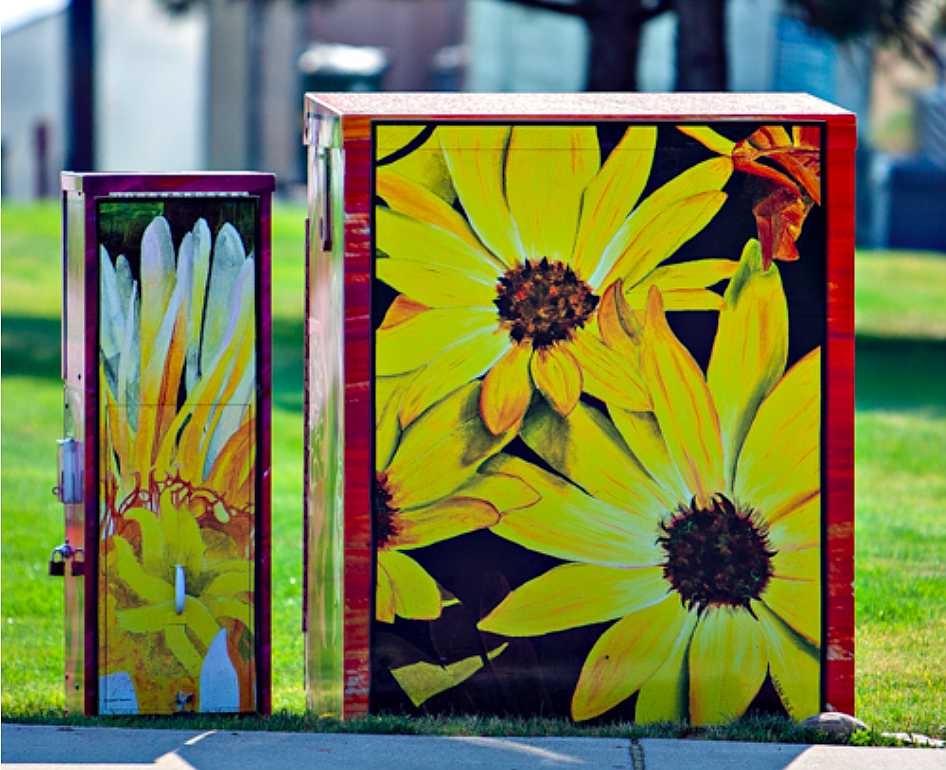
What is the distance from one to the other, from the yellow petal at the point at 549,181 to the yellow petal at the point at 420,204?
0.54 feet

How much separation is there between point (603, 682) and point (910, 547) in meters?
3.55

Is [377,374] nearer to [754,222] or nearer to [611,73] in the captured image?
[754,222]

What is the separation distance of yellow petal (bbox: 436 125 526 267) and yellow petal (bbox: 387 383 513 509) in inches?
19.9

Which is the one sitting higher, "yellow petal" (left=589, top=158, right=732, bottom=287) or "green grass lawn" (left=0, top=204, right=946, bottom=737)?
"yellow petal" (left=589, top=158, right=732, bottom=287)

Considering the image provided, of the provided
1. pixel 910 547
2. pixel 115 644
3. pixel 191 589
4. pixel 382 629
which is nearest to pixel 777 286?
pixel 382 629

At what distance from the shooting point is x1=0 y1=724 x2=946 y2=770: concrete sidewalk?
3994mm

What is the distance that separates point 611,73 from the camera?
1539 centimetres

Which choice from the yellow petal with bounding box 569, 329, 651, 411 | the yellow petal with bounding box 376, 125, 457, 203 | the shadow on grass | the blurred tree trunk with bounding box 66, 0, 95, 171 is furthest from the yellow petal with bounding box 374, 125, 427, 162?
the blurred tree trunk with bounding box 66, 0, 95, 171

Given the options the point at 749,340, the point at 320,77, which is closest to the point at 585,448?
the point at 749,340

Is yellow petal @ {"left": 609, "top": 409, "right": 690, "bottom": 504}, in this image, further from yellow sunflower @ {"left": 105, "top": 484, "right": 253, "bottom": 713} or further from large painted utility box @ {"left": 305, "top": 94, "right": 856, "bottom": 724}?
yellow sunflower @ {"left": 105, "top": 484, "right": 253, "bottom": 713}

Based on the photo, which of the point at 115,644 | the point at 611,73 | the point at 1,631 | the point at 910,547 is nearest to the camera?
the point at 115,644

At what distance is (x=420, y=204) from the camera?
4285 mm

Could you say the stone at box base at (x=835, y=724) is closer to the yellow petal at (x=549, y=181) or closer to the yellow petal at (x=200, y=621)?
the yellow petal at (x=549, y=181)

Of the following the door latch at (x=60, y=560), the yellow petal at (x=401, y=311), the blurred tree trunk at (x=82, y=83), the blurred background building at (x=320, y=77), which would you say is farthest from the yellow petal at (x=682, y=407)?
the blurred background building at (x=320, y=77)
